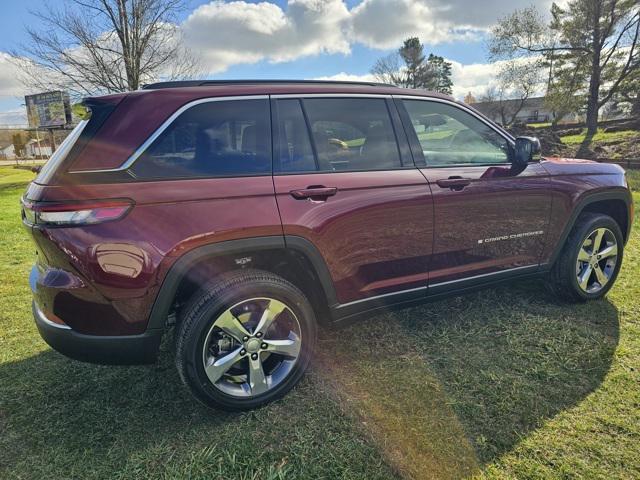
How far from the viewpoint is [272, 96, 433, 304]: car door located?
2.47 meters

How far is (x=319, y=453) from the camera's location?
2.17m

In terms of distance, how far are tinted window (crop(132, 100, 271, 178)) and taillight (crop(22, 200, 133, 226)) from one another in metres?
0.21

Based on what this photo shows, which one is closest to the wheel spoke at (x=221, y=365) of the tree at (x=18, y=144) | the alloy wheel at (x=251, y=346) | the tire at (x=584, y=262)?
the alloy wheel at (x=251, y=346)

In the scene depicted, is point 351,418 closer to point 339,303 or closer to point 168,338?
point 339,303

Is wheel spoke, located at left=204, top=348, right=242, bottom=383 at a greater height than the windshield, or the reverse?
the windshield

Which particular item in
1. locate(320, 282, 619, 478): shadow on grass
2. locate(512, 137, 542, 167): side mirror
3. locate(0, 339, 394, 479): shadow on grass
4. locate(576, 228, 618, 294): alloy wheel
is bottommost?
locate(0, 339, 394, 479): shadow on grass

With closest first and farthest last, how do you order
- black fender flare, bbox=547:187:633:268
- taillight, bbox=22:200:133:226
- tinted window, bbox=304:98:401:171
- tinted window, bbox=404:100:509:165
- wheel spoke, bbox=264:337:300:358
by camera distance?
taillight, bbox=22:200:133:226, wheel spoke, bbox=264:337:300:358, tinted window, bbox=304:98:401:171, tinted window, bbox=404:100:509:165, black fender flare, bbox=547:187:633:268

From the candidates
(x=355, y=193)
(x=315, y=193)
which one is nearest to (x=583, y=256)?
(x=355, y=193)

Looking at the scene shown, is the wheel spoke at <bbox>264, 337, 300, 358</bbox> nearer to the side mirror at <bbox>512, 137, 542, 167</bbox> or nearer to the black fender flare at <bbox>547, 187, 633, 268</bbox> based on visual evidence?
the side mirror at <bbox>512, 137, 542, 167</bbox>

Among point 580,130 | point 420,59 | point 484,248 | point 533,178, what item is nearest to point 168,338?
point 484,248

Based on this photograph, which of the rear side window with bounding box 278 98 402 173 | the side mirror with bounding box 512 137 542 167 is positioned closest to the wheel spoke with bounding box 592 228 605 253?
the side mirror with bounding box 512 137 542 167

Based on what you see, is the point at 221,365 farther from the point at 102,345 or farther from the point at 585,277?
the point at 585,277

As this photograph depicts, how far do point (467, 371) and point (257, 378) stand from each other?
1373 millimetres

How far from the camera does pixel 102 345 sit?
217cm
